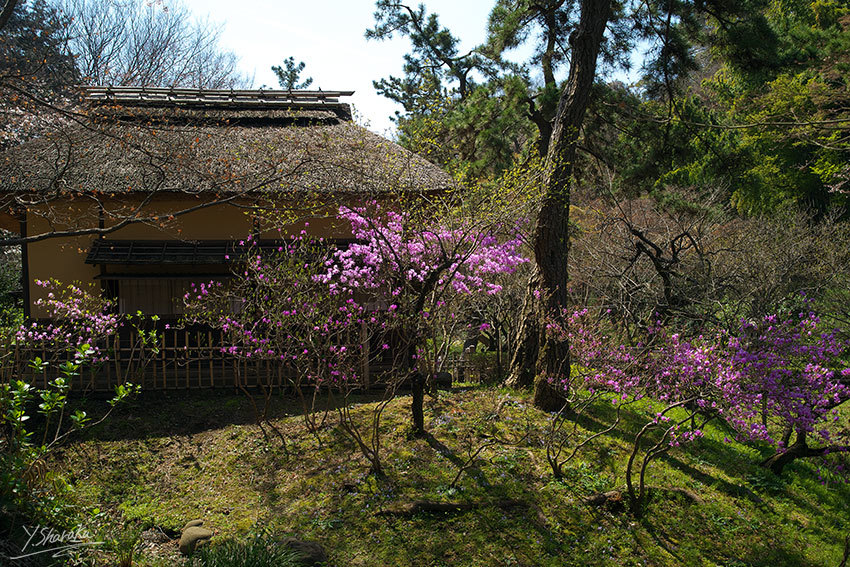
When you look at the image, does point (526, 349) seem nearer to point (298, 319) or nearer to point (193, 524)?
point (298, 319)

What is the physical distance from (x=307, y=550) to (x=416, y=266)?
3.98 meters

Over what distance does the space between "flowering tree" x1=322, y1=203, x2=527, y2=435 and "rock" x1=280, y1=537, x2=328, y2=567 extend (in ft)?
7.35

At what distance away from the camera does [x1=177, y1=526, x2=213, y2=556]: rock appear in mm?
5039

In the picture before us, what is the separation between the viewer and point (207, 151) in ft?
36.0

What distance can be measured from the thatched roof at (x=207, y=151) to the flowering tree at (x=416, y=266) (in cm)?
100

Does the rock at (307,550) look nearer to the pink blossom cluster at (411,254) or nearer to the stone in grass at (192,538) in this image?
the stone in grass at (192,538)

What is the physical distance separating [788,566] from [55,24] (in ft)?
35.3

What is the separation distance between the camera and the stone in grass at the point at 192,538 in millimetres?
5039

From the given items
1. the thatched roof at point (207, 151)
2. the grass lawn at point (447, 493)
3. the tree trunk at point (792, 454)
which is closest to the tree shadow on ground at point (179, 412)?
the grass lawn at point (447, 493)

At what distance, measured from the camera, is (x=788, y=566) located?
556 cm

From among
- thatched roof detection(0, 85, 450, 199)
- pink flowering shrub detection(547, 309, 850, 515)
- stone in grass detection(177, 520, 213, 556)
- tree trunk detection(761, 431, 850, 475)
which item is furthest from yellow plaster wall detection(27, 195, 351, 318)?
tree trunk detection(761, 431, 850, 475)

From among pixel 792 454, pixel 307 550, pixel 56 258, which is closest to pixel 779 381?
pixel 792 454

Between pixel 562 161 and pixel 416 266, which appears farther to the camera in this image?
pixel 562 161

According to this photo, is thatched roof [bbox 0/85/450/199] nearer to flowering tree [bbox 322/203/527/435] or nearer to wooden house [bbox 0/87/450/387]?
wooden house [bbox 0/87/450/387]
